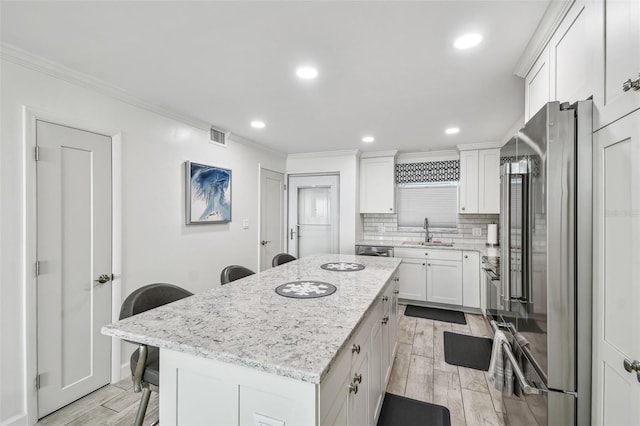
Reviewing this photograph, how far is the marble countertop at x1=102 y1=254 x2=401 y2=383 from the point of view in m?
0.92

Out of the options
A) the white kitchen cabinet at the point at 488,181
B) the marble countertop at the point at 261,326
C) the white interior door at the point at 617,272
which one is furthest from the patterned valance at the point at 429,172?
the white interior door at the point at 617,272

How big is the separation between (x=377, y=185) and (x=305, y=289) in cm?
337

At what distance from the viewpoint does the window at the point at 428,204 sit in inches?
184

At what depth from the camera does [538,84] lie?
1750 mm

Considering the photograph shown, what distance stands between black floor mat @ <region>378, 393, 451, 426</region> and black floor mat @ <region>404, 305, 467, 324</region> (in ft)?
6.36

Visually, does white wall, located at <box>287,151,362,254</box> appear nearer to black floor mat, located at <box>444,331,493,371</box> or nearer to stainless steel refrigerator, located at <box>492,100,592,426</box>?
black floor mat, located at <box>444,331,493,371</box>

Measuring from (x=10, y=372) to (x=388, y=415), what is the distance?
99.9 inches

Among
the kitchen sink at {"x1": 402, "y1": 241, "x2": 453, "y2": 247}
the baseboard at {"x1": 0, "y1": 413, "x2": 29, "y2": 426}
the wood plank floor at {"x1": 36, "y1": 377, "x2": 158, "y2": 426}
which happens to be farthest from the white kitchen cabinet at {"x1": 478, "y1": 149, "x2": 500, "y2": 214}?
the baseboard at {"x1": 0, "y1": 413, "x2": 29, "y2": 426}

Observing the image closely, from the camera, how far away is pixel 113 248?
92.8 inches

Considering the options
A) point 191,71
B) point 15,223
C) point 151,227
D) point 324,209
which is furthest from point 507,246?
point 324,209

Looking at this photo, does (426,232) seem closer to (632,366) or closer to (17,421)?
(632,366)

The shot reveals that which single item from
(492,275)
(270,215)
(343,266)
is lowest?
(492,275)

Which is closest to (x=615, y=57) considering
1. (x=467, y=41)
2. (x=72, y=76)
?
(x=467, y=41)

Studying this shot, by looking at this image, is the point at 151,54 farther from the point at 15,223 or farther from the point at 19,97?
the point at 15,223
